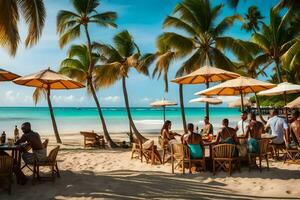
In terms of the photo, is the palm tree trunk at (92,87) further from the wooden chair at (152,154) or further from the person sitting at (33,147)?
the person sitting at (33,147)

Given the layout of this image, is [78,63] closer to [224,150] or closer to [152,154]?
[152,154]

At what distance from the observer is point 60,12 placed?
53.7 ft

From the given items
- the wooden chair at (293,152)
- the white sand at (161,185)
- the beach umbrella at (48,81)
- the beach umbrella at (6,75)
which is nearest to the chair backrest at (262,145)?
the white sand at (161,185)

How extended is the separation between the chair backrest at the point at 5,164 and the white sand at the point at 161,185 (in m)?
0.46

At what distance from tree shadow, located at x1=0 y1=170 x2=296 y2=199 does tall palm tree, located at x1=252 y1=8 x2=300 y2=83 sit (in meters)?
16.8

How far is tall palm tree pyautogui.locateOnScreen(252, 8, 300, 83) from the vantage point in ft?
71.4

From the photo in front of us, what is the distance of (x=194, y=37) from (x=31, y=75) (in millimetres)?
10507

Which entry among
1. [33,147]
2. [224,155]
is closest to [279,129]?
[224,155]

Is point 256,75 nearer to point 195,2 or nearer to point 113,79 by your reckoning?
point 195,2

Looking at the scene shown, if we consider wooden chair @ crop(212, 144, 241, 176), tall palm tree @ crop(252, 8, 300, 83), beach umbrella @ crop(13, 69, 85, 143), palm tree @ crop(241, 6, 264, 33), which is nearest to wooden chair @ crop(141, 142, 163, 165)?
wooden chair @ crop(212, 144, 241, 176)

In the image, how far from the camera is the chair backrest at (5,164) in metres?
6.13

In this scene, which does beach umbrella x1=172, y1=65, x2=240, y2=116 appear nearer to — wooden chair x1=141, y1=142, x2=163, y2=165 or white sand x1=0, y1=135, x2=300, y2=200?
wooden chair x1=141, y1=142, x2=163, y2=165

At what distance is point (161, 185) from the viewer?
6.97 m

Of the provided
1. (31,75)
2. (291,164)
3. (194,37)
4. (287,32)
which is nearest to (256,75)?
(287,32)
